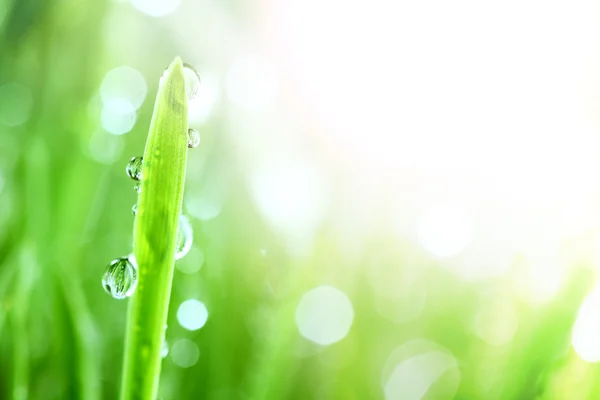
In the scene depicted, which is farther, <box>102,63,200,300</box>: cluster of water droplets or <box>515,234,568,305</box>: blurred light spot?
<box>515,234,568,305</box>: blurred light spot

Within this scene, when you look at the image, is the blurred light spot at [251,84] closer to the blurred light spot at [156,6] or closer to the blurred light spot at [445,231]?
the blurred light spot at [156,6]

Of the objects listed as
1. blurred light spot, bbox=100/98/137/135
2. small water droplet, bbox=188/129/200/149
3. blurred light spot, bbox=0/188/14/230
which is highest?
blurred light spot, bbox=100/98/137/135

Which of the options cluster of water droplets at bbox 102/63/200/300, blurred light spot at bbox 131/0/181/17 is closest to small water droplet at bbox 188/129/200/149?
cluster of water droplets at bbox 102/63/200/300

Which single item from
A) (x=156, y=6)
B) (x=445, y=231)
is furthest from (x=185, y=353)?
(x=156, y=6)

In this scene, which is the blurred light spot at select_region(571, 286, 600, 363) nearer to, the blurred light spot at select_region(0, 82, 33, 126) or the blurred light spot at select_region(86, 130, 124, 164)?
the blurred light spot at select_region(86, 130, 124, 164)

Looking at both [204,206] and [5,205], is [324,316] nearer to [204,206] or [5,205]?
[204,206]

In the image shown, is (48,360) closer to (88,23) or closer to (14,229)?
(14,229)
